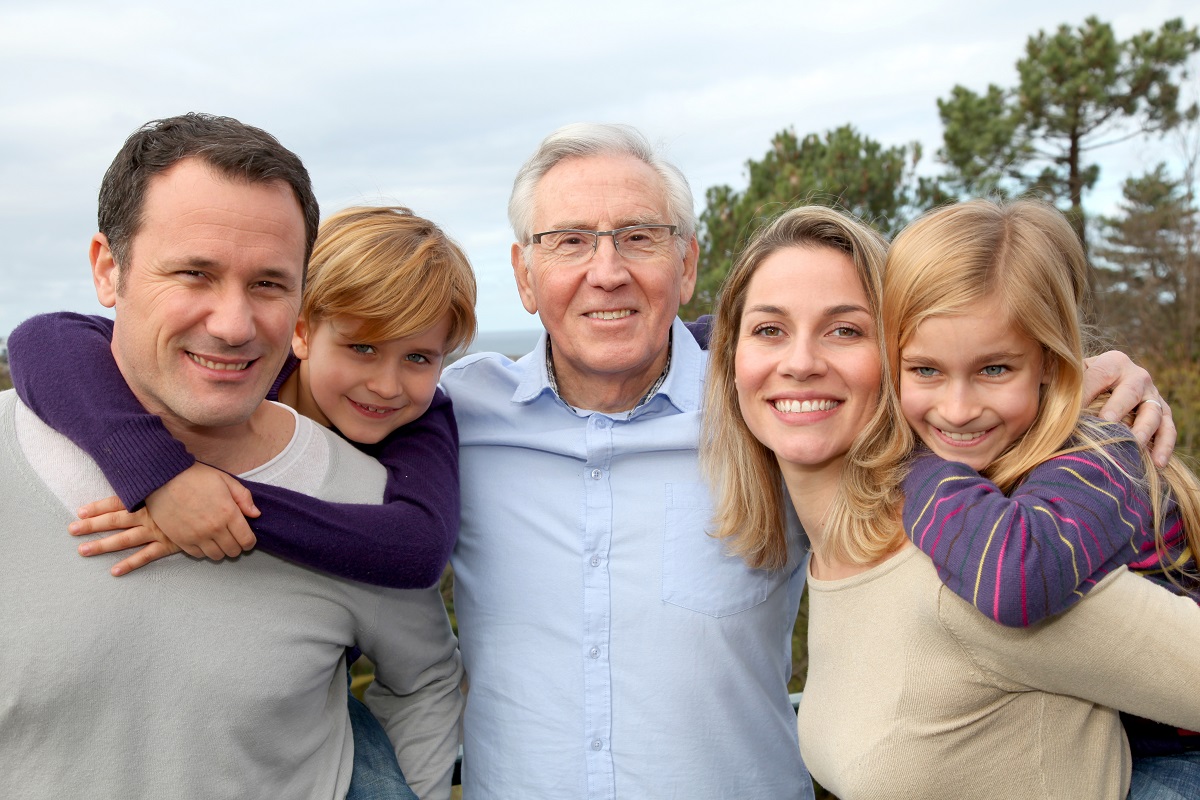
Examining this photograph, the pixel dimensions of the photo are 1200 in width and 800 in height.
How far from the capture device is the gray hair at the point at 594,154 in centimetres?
276

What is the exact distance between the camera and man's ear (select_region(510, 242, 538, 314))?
2846 mm

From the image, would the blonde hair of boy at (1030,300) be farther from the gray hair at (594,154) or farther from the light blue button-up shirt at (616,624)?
the gray hair at (594,154)

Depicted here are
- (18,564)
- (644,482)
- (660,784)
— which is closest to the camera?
(18,564)

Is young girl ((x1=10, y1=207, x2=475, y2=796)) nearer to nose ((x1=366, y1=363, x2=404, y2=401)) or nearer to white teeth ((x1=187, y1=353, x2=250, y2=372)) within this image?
nose ((x1=366, y1=363, x2=404, y2=401))

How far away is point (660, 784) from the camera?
233cm

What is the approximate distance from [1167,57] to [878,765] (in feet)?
61.6

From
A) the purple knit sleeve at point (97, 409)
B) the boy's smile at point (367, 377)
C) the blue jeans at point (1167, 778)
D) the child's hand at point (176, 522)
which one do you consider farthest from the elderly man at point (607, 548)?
the purple knit sleeve at point (97, 409)

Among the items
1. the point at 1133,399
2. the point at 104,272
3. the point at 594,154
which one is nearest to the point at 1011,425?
the point at 1133,399

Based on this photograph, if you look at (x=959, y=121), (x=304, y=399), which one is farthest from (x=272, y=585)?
(x=959, y=121)

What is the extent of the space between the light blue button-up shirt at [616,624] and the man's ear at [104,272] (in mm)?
1069

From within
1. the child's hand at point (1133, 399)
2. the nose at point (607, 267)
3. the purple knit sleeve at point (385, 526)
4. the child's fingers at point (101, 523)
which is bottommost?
the purple knit sleeve at point (385, 526)

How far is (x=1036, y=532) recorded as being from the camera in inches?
66.3

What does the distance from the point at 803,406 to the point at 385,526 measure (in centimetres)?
97

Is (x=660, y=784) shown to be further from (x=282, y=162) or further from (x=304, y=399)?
(x=282, y=162)
